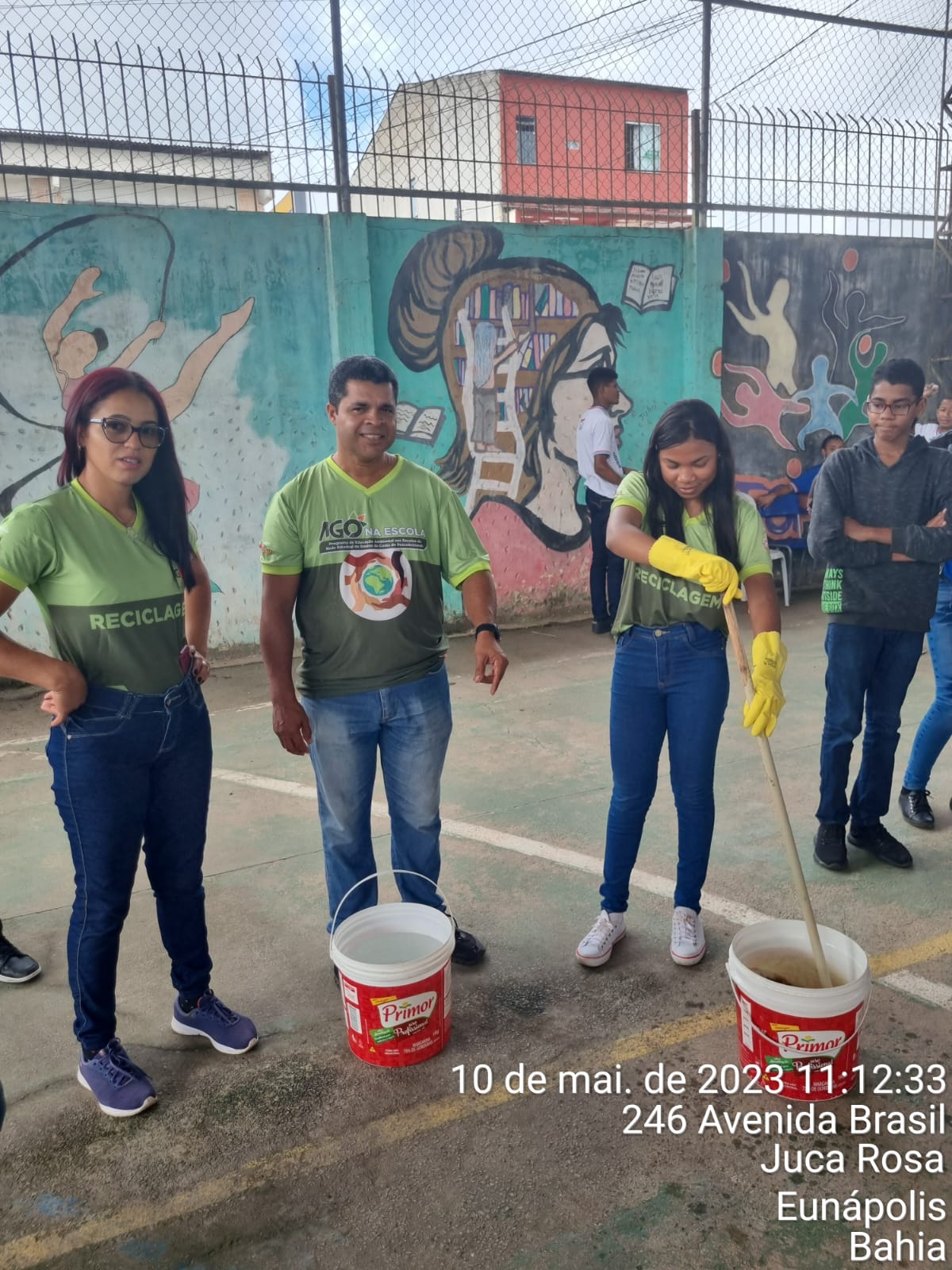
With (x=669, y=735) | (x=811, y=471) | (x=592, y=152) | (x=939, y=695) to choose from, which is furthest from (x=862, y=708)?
(x=592, y=152)

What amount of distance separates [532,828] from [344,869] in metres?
1.48

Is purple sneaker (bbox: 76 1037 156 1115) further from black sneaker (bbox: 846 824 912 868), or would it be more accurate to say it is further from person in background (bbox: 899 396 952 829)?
person in background (bbox: 899 396 952 829)

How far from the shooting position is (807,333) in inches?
358

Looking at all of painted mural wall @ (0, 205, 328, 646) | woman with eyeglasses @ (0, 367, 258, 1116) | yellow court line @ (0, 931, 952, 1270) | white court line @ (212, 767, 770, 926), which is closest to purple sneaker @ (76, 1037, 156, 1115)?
woman with eyeglasses @ (0, 367, 258, 1116)

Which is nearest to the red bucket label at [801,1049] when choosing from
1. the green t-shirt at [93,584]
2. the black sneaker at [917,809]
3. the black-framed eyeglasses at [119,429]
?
the green t-shirt at [93,584]

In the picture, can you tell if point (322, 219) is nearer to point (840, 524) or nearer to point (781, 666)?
point (840, 524)

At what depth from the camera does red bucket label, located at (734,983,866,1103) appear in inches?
97.0

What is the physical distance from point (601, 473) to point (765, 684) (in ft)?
16.5

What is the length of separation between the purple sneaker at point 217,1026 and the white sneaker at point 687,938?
1427 millimetres

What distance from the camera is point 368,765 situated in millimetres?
3043

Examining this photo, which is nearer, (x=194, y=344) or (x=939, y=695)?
(x=939, y=695)

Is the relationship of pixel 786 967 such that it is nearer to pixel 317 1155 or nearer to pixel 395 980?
pixel 395 980

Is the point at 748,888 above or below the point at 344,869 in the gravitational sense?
below

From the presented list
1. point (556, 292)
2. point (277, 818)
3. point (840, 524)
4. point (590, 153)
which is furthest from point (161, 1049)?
point (590, 153)
